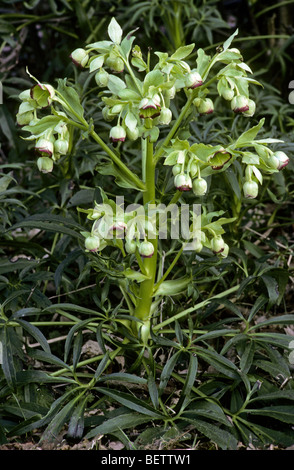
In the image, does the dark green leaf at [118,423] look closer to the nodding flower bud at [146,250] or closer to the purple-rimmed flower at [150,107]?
the nodding flower bud at [146,250]

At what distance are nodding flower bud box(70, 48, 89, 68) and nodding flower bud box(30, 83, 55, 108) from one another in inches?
2.9

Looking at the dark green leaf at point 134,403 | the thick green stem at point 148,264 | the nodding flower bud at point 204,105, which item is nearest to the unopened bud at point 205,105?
the nodding flower bud at point 204,105

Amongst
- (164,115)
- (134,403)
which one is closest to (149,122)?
(164,115)

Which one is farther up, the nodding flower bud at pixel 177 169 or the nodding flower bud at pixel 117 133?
the nodding flower bud at pixel 117 133

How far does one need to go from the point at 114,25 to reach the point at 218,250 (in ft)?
1.38

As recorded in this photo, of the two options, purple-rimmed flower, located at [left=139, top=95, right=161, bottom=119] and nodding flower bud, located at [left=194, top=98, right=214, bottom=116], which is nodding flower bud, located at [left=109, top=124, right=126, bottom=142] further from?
nodding flower bud, located at [left=194, top=98, right=214, bottom=116]

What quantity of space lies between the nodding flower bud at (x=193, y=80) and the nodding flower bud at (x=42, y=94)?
0.22 meters

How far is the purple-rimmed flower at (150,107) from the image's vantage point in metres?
0.83

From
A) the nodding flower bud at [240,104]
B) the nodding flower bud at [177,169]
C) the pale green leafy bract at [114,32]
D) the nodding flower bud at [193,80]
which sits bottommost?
the nodding flower bud at [177,169]

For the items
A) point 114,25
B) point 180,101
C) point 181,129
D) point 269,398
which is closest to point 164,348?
point 269,398

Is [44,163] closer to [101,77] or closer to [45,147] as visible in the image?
[45,147]

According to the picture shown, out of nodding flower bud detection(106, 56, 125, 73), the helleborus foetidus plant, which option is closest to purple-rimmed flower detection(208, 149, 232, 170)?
the helleborus foetidus plant

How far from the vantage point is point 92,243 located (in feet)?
2.96
